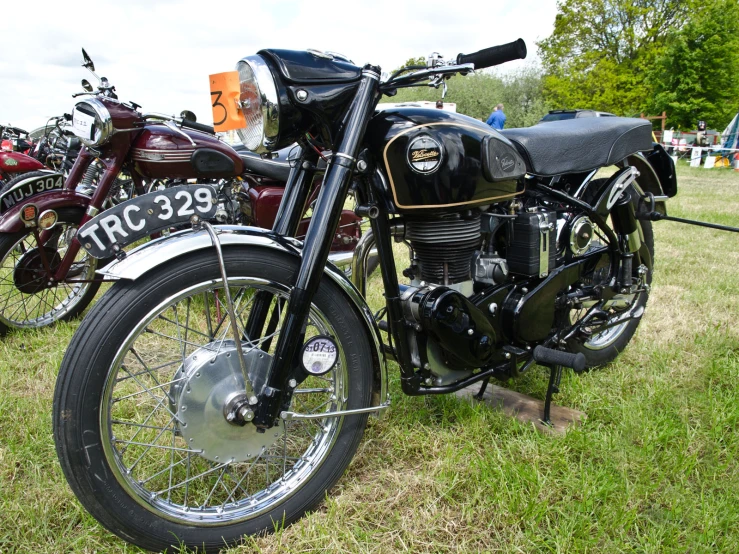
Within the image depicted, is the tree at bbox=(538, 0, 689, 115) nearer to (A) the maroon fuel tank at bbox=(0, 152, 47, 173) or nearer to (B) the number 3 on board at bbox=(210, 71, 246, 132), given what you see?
(A) the maroon fuel tank at bbox=(0, 152, 47, 173)

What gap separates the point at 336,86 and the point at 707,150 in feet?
67.8

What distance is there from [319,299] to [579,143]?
1.40 meters

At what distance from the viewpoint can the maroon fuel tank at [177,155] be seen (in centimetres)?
340

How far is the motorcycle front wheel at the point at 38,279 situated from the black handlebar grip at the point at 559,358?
8.29 feet

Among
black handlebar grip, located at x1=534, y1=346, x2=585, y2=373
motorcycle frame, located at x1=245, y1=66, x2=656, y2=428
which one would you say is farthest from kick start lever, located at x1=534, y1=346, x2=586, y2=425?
motorcycle frame, located at x1=245, y1=66, x2=656, y2=428

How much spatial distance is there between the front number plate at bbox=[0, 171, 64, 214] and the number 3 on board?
2.30m

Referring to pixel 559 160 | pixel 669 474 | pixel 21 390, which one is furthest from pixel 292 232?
pixel 21 390

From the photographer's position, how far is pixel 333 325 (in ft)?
5.90

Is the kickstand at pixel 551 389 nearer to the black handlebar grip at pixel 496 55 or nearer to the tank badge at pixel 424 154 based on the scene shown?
the tank badge at pixel 424 154

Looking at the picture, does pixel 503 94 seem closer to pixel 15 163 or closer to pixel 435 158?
pixel 15 163

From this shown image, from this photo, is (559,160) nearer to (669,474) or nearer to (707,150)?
(669,474)

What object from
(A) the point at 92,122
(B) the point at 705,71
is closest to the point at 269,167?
(A) the point at 92,122

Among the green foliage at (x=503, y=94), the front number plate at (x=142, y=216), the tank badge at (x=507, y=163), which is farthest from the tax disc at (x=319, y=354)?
the green foliage at (x=503, y=94)

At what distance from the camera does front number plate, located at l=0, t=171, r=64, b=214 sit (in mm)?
3432
